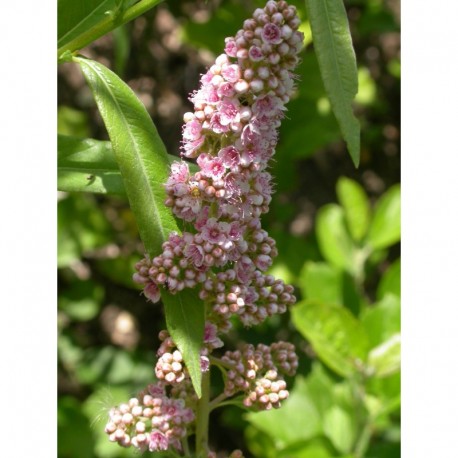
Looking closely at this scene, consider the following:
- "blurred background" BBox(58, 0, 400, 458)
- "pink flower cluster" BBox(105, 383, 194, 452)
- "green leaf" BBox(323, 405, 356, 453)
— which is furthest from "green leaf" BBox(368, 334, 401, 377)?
"pink flower cluster" BBox(105, 383, 194, 452)

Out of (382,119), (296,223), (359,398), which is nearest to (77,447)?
(359,398)

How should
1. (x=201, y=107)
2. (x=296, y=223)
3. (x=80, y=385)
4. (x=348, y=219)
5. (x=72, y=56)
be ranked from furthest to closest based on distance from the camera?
(x=296, y=223), (x=80, y=385), (x=348, y=219), (x=72, y=56), (x=201, y=107)

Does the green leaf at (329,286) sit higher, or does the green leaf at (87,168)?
the green leaf at (87,168)

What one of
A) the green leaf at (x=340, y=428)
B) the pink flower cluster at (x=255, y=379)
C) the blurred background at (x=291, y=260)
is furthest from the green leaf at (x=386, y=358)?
the pink flower cluster at (x=255, y=379)

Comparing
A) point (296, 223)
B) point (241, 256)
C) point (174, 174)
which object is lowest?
point (241, 256)

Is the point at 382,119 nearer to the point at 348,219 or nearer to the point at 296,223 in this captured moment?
the point at 296,223

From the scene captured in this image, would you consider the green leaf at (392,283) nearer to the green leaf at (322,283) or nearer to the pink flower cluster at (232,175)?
the green leaf at (322,283)

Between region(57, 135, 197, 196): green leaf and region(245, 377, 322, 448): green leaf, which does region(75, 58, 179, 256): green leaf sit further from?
region(245, 377, 322, 448): green leaf
